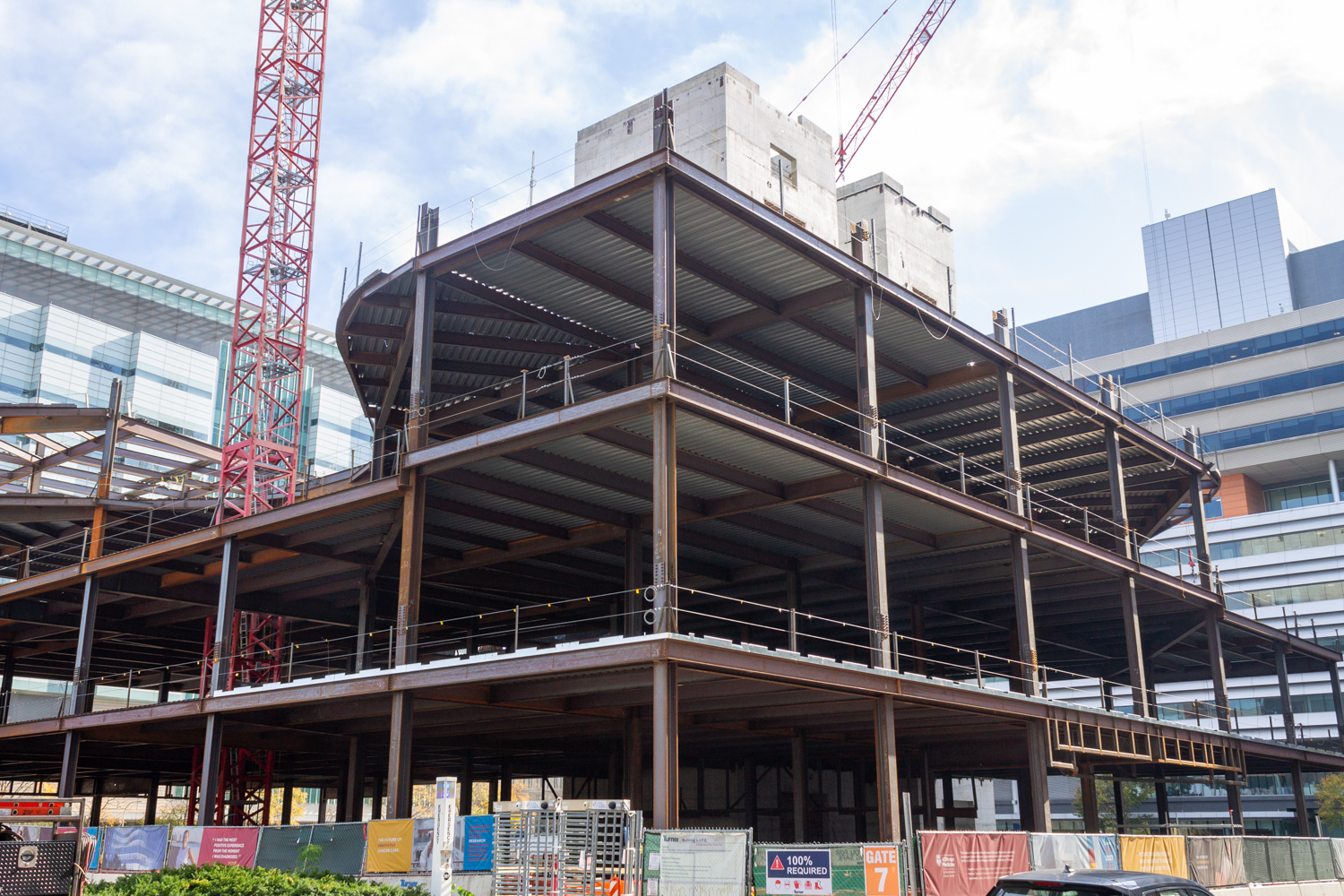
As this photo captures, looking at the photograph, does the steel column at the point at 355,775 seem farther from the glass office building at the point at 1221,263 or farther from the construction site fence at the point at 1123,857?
the glass office building at the point at 1221,263

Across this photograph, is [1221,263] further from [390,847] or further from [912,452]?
[390,847]

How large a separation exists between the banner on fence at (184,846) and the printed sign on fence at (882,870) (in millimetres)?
17358

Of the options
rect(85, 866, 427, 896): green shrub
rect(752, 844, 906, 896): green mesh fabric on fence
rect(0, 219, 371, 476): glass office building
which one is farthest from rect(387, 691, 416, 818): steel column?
rect(0, 219, 371, 476): glass office building

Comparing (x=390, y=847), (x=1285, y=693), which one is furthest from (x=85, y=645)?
(x=1285, y=693)

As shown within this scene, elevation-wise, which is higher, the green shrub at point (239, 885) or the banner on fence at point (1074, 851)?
the banner on fence at point (1074, 851)

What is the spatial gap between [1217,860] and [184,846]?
79.9 ft

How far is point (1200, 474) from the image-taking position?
4875 centimetres

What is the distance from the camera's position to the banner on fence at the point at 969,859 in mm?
17938

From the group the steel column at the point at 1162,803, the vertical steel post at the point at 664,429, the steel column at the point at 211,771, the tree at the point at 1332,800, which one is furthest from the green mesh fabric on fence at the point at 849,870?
the tree at the point at 1332,800

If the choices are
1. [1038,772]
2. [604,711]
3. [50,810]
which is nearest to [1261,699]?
[1038,772]

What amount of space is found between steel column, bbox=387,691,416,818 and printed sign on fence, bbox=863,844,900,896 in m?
11.5

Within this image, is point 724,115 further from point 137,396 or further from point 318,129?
point 137,396

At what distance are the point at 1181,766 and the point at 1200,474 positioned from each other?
13998 millimetres

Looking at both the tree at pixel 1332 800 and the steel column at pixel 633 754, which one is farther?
the tree at pixel 1332 800
